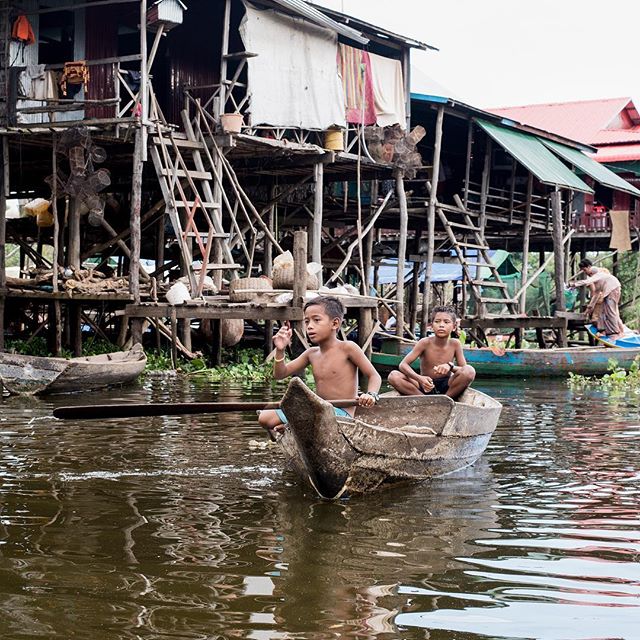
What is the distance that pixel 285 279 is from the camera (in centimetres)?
1352

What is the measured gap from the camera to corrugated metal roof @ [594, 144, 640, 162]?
2652cm

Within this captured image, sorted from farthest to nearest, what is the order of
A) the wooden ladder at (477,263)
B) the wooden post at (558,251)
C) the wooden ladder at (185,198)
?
1. the wooden post at (558,251)
2. the wooden ladder at (477,263)
3. the wooden ladder at (185,198)

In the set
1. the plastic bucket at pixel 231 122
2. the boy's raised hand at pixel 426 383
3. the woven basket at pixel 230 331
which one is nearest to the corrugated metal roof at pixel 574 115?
the woven basket at pixel 230 331

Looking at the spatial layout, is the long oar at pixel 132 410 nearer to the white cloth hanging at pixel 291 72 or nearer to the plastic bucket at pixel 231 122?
the plastic bucket at pixel 231 122

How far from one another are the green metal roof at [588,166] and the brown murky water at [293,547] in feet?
44.0

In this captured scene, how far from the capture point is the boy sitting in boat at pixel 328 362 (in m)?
6.40

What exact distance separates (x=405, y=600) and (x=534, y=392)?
10.2m

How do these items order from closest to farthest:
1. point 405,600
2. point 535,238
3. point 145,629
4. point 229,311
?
point 145,629 → point 405,600 → point 229,311 → point 535,238

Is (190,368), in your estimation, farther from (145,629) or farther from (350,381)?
(145,629)

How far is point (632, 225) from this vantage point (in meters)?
24.9

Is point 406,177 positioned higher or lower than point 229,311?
higher

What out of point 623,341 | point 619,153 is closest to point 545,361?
point 623,341

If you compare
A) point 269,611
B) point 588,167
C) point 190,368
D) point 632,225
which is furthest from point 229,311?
point 632,225

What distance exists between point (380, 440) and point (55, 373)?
244 inches
